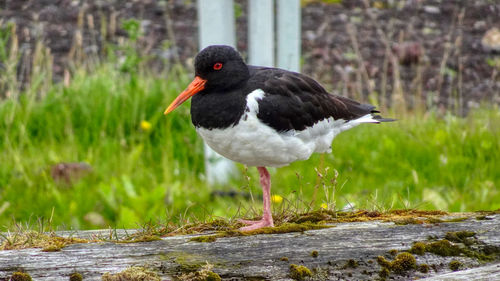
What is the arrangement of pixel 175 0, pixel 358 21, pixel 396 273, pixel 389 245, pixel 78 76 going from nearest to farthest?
pixel 396 273 → pixel 389 245 → pixel 78 76 → pixel 358 21 → pixel 175 0

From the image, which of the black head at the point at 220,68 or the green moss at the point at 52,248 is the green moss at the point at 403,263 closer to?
the black head at the point at 220,68

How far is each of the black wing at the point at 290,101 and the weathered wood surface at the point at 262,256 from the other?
2.14 feet

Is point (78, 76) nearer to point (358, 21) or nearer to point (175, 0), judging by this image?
point (175, 0)

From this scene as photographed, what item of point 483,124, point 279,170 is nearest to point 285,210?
point 279,170

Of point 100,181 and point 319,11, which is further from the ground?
point 319,11

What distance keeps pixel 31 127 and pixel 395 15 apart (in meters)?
5.46

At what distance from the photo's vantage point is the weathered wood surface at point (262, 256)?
296cm

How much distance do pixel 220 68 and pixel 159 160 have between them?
2746mm

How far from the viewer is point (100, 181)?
5.84 meters

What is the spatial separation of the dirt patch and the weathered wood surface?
13.8 feet

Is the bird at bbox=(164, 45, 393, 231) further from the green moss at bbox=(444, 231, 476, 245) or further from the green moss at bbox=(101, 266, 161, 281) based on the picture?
the green moss at bbox=(444, 231, 476, 245)

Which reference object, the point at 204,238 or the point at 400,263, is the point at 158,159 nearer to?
the point at 204,238

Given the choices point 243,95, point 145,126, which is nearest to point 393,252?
point 243,95

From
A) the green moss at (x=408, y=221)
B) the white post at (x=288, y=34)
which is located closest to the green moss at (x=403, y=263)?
the green moss at (x=408, y=221)
